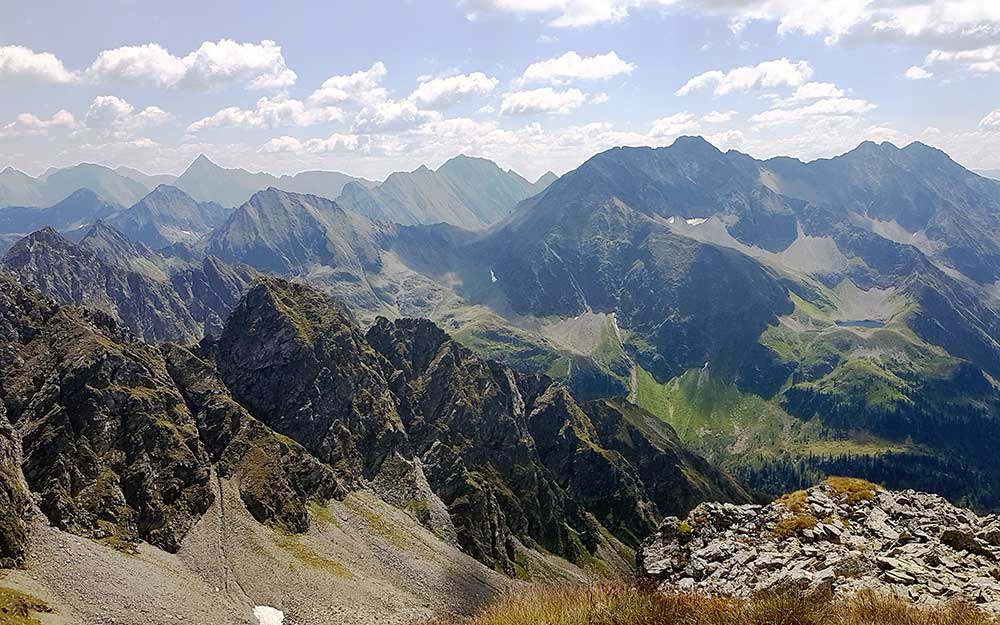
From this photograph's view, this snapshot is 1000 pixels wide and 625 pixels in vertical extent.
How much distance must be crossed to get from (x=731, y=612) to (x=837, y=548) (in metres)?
16.0

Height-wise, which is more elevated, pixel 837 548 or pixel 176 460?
pixel 837 548

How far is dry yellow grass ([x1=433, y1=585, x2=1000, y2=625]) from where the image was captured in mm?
22750

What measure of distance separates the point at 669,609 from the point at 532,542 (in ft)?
604

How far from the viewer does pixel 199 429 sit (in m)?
163

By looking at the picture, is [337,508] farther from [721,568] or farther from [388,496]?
[721,568]

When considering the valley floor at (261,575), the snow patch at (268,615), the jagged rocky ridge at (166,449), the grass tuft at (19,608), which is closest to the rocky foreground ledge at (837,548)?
the valley floor at (261,575)

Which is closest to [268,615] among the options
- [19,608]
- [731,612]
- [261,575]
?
[261,575]

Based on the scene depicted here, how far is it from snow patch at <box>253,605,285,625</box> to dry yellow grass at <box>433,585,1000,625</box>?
322 feet

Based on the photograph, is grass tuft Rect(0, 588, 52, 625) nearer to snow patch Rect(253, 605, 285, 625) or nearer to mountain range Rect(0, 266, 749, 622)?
mountain range Rect(0, 266, 749, 622)

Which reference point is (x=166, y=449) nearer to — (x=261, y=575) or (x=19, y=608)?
(x=261, y=575)

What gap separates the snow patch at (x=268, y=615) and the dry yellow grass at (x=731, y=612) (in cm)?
9811

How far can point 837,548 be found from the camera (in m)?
35.6

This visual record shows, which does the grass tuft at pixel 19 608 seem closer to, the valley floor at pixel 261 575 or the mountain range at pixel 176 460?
the valley floor at pixel 261 575

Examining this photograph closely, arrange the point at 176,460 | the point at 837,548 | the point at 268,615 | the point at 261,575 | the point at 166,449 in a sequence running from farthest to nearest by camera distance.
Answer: the point at 166,449
the point at 176,460
the point at 261,575
the point at 268,615
the point at 837,548
